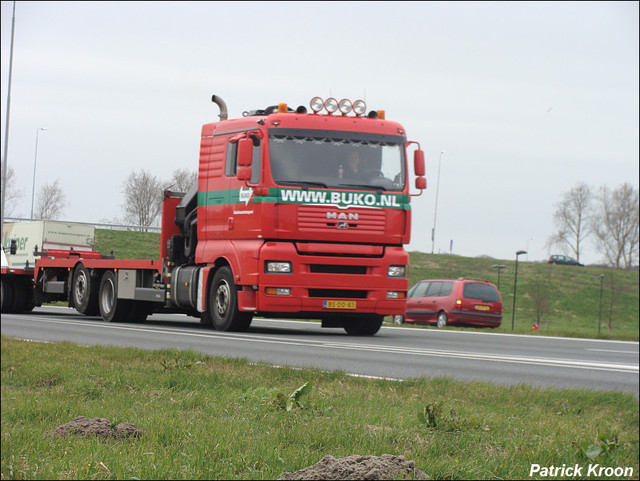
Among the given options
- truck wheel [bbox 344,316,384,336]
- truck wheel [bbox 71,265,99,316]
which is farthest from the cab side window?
truck wheel [bbox 71,265,99,316]

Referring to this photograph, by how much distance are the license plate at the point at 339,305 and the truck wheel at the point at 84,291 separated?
6.19 m

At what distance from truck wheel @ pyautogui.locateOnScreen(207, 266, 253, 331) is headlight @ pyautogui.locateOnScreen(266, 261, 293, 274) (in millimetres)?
808

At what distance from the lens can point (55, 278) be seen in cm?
2077

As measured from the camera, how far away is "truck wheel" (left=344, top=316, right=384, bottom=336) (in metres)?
17.9

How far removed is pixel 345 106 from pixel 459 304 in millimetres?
14592

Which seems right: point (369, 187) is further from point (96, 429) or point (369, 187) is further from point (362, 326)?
point (96, 429)

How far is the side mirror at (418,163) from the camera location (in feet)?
50.5

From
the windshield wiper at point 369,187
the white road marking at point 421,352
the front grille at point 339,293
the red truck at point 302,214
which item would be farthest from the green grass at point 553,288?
the windshield wiper at point 369,187

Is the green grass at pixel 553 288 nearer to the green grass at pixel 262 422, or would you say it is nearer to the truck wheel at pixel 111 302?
the green grass at pixel 262 422

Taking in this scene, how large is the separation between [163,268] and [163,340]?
12.6ft

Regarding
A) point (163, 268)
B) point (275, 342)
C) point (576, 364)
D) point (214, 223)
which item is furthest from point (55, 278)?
point (576, 364)

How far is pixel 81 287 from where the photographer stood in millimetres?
19500

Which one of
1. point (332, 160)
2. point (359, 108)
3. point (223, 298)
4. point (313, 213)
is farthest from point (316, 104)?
point (223, 298)

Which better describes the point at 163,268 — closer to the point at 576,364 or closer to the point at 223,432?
the point at 576,364
